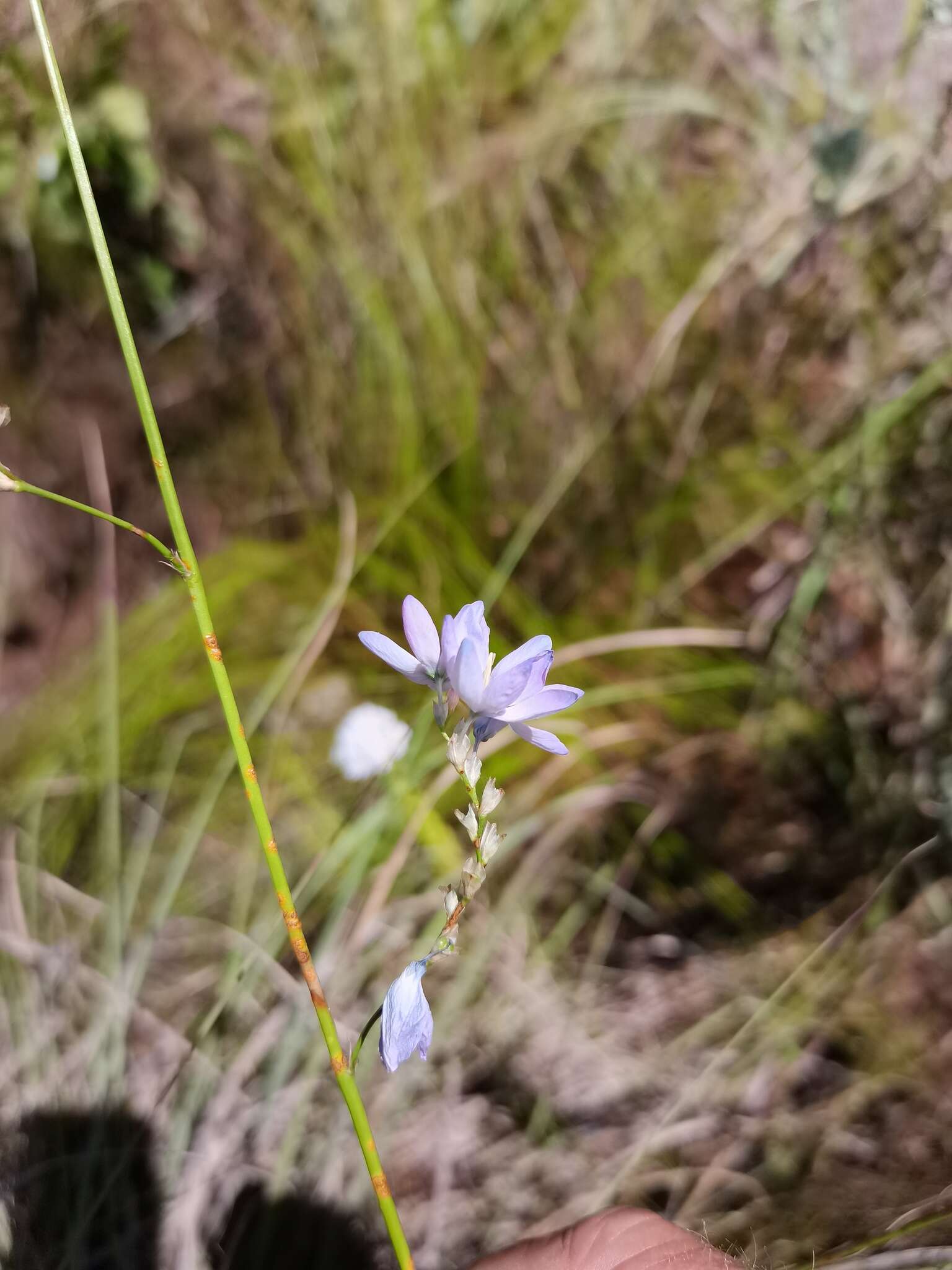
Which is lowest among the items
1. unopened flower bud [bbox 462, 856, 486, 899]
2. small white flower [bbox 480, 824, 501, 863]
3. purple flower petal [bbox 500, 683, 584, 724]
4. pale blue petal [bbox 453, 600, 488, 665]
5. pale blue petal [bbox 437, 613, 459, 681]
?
unopened flower bud [bbox 462, 856, 486, 899]

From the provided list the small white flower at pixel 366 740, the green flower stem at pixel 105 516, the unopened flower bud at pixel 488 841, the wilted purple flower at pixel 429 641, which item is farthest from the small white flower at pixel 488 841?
the small white flower at pixel 366 740

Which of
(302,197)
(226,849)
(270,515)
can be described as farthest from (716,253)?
(226,849)

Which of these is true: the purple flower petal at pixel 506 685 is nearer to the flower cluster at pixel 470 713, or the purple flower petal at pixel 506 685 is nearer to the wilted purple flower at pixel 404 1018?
the flower cluster at pixel 470 713

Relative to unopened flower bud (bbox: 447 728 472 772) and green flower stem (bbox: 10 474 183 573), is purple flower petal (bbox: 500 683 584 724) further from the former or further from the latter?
green flower stem (bbox: 10 474 183 573)

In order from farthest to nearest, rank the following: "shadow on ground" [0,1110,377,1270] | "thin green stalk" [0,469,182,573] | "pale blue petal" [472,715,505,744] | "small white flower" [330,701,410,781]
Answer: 1. "small white flower" [330,701,410,781]
2. "shadow on ground" [0,1110,377,1270]
3. "pale blue petal" [472,715,505,744]
4. "thin green stalk" [0,469,182,573]

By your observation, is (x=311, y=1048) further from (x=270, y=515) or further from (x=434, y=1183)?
(x=270, y=515)

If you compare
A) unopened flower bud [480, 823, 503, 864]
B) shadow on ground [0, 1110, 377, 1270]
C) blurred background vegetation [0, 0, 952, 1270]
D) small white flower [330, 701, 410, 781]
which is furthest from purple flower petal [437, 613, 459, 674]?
shadow on ground [0, 1110, 377, 1270]
